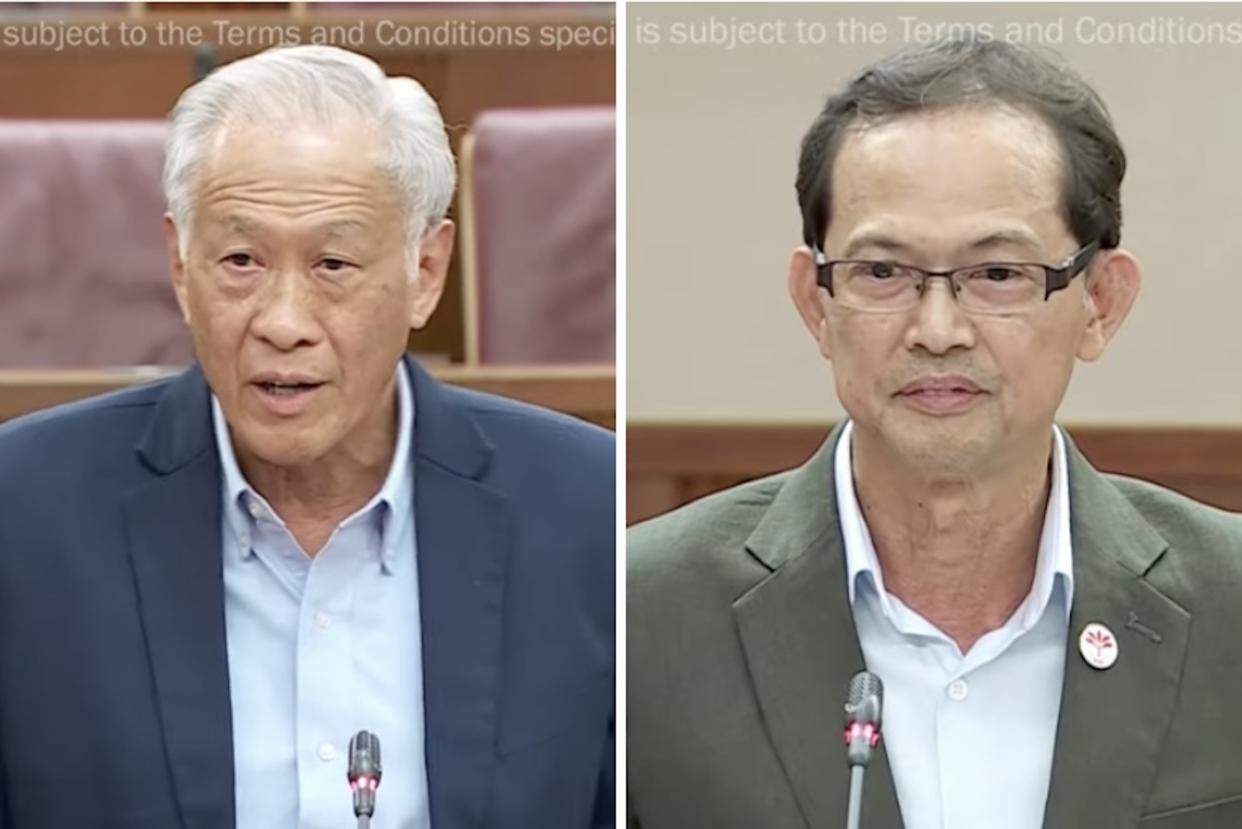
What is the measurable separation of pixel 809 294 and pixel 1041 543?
258mm

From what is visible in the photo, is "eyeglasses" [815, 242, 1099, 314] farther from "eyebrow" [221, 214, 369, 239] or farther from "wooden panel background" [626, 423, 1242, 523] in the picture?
"eyebrow" [221, 214, 369, 239]

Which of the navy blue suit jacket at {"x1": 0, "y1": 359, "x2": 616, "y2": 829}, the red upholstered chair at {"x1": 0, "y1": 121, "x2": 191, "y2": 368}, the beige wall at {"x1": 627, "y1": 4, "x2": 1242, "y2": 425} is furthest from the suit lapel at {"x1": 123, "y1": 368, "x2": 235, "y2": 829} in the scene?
the beige wall at {"x1": 627, "y1": 4, "x2": 1242, "y2": 425}

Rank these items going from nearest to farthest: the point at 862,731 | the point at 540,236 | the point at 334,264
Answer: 1. the point at 862,731
2. the point at 334,264
3. the point at 540,236

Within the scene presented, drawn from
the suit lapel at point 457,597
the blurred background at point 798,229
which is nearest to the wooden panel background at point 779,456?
the blurred background at point 798,229

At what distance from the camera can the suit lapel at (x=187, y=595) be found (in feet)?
5.09

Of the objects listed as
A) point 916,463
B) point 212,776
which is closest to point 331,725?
point 212,776

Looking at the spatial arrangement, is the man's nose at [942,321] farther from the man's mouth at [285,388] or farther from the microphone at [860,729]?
the man's mouth at [285,388]

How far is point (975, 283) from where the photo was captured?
1.55m

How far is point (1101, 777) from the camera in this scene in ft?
5.07

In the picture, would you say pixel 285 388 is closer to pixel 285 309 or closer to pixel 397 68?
pixel 285 309

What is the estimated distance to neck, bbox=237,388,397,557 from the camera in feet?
5.32

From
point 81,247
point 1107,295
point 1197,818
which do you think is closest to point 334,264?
point 81,247

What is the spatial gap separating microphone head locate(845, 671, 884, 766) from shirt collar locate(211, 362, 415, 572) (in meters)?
0.37

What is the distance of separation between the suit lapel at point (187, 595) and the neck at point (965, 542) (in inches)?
19.9
